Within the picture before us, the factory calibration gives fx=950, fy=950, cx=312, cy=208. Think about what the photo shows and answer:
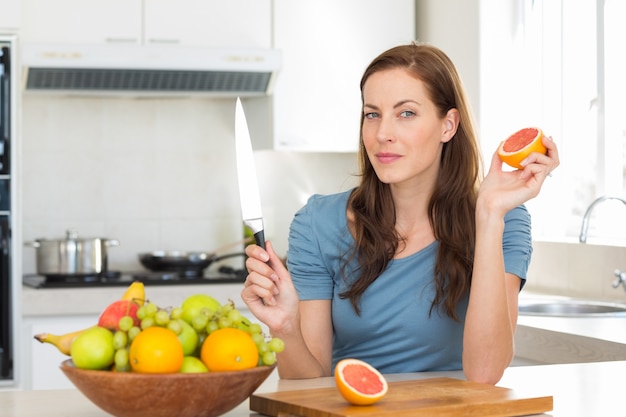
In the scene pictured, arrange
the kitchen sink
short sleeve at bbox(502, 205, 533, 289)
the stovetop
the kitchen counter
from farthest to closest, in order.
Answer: the stovetop, the kitchen sink, short sleeve at bbox(502, 205, 533, 289), the kitchen counter

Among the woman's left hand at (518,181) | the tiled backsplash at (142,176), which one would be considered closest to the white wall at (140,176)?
the tiled backsplash at (142,176)

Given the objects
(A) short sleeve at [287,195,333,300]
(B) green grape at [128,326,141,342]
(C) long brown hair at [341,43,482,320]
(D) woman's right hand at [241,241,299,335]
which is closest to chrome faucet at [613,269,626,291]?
(C) long brown hair at [341,43,482,320]

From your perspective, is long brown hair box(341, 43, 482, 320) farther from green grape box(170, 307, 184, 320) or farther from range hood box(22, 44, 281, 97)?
range hood box(22, 44, 281, 97)

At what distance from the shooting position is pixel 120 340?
1.18 meters

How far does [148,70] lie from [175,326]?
2.91 metres

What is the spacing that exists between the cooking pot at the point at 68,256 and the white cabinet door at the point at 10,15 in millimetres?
842

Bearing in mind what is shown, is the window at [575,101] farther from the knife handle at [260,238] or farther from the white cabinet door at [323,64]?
the knife handle at [260,238]

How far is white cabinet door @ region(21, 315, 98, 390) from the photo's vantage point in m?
3.60

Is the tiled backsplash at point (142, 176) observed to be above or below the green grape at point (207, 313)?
above

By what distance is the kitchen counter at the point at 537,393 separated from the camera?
138cm

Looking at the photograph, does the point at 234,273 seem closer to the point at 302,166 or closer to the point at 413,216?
the point at 302,166

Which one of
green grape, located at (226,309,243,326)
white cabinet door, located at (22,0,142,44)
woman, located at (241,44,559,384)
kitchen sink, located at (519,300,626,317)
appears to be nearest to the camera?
green grape, located at (226,309,243,326)

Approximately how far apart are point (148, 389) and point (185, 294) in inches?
105

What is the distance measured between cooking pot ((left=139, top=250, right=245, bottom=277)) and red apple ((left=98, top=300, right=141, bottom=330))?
274 centimetres
